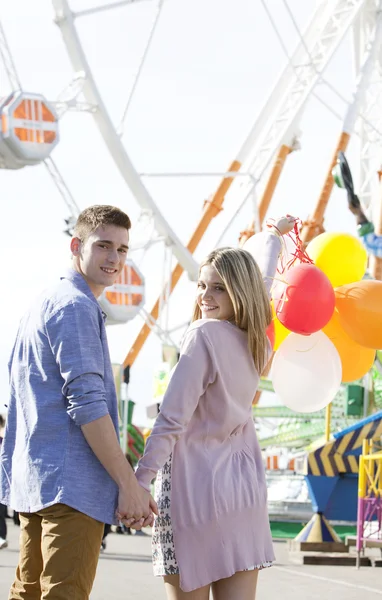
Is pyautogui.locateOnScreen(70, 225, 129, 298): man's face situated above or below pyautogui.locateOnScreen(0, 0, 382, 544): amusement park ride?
below

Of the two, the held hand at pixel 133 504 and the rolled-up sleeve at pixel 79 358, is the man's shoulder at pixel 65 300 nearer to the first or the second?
the rolled-up sleeve at pixel 79 358

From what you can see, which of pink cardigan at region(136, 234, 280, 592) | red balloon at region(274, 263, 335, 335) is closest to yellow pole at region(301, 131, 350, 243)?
red balloon at region(274, 263, 335, 335)

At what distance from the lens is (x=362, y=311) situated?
5.38 meters

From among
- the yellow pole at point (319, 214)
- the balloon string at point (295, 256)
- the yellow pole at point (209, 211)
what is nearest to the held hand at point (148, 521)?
the balloon string at point (295, 256)

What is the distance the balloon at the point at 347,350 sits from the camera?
5.66m

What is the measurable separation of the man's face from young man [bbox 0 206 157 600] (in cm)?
7

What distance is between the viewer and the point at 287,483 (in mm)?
16672

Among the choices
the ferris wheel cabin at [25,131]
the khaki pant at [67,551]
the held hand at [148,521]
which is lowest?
the khaki pant at [67,551]

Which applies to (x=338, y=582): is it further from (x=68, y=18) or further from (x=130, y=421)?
(x=130, y=421)

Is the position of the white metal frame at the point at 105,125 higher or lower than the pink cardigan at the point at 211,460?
higher

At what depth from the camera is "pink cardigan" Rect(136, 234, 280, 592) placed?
300cm

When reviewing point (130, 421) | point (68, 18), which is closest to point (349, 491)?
point (68, 18)

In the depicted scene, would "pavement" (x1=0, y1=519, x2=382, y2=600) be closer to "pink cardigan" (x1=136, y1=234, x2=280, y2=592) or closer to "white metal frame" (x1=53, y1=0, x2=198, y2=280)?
"pink cardigan" (x1=136, y1=234, x2=280, y2=592)

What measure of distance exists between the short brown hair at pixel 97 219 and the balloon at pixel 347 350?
2.66 metres
